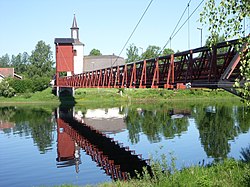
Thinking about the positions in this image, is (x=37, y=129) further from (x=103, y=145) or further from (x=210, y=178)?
(x=210, y=178)

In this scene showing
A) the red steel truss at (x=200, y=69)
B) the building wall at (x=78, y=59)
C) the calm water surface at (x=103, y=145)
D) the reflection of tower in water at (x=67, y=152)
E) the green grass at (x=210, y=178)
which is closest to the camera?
the green grass at (x=210, y=178)

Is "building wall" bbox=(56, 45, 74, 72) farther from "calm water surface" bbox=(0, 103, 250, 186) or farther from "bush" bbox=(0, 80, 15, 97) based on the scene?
"calm water surface" bbox=(0, 103, 250, 186)

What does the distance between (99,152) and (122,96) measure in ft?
201

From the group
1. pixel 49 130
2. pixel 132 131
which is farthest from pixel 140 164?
pixel 49 130

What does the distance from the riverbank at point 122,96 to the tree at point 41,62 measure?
155 ft

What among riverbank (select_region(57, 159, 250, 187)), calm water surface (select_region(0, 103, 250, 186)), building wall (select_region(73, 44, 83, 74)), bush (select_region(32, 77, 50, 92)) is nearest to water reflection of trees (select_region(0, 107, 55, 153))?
calm water surface (select_region(0, 103, 250, 186))

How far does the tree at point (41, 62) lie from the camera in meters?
139

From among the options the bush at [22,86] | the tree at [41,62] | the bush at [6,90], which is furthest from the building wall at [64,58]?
the tree at [41,62]

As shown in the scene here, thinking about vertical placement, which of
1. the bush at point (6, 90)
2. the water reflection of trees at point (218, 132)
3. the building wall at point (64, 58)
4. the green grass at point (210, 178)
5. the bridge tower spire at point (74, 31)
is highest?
the bridge tower spire at point (74, 31)

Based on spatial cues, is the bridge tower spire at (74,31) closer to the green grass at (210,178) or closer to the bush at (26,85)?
the bush at (26,85)

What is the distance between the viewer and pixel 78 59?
11700 cm

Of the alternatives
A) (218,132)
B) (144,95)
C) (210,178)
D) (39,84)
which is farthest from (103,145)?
(39,84)

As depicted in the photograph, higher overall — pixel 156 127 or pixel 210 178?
pixel 210 178

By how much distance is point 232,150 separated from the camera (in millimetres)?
26406
